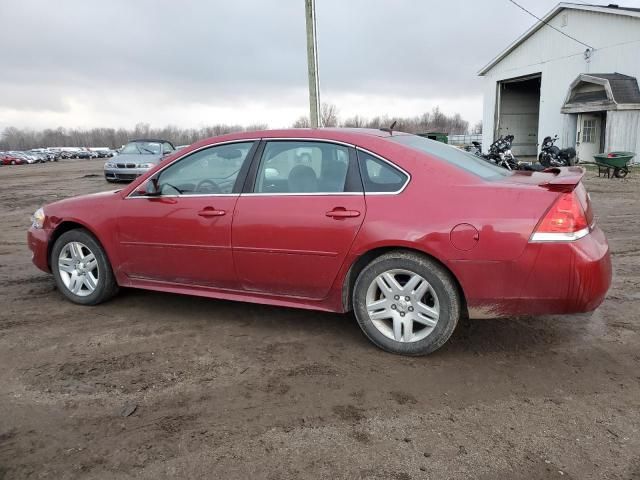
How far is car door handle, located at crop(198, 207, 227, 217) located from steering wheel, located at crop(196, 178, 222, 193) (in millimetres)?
171

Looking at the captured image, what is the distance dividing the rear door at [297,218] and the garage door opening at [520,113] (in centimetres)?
3379

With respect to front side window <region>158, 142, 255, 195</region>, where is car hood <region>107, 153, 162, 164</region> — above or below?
below

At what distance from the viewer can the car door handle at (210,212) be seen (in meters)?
4.00

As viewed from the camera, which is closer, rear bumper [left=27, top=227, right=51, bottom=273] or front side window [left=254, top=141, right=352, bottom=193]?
front side window [left=254, top=141, right=352, bottom=193]

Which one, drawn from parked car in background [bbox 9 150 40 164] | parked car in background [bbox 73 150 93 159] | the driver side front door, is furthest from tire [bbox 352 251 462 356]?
parked car in background [bbox 73 150 93 159]

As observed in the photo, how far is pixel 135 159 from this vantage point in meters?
17.2

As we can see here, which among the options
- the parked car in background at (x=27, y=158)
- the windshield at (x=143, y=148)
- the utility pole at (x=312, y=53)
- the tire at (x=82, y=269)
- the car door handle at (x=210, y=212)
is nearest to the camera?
the car door handle at (x=210, y=212)

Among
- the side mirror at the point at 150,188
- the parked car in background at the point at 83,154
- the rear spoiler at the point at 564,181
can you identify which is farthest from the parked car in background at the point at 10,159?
the rear spoiler at the point at 564,181

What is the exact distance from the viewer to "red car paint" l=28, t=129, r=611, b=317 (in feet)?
10.6

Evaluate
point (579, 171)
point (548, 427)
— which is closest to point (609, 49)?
point (579, 171)

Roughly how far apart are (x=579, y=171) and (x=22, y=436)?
405cm

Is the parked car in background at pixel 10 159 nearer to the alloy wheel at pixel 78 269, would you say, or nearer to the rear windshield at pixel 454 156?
the alloy wheel at pixel 78 269

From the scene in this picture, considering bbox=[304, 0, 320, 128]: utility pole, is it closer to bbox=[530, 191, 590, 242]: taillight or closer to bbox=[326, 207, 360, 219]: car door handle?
bbox=[326, 207, 360, 219]: car door handle

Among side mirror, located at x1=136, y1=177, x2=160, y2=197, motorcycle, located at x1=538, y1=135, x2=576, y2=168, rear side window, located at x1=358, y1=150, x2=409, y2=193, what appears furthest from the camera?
motorcycle, located at x1=538, y1=135, x2=576, y2=168
